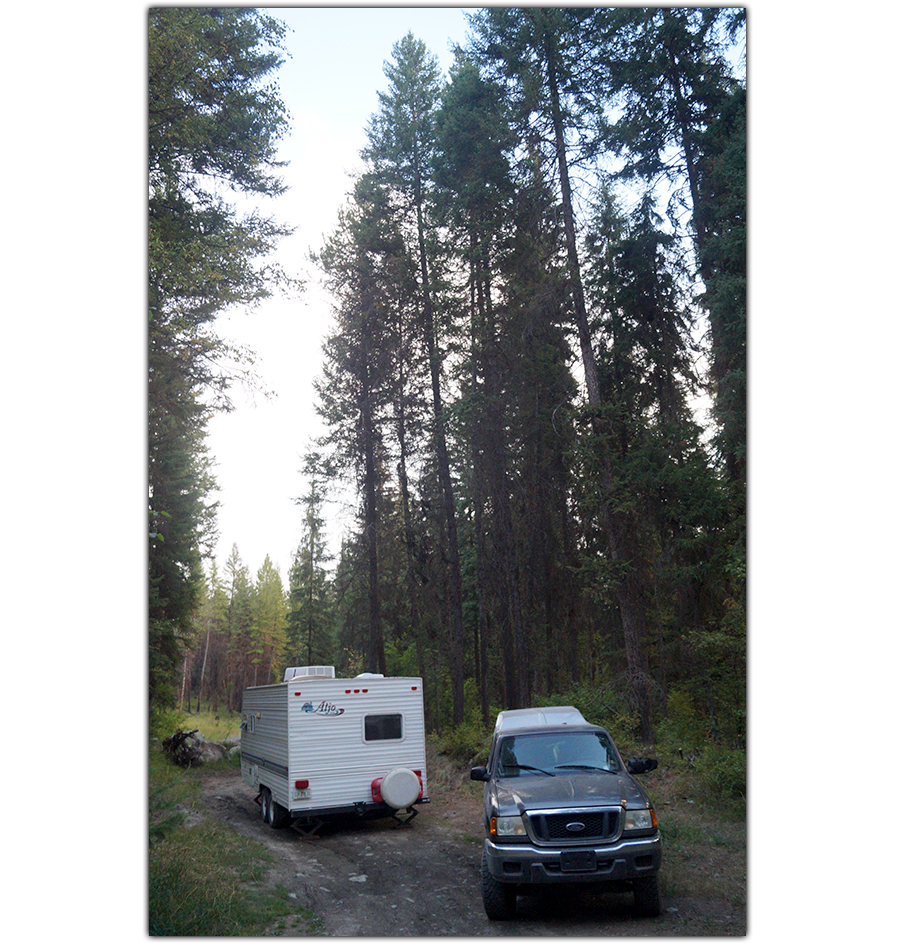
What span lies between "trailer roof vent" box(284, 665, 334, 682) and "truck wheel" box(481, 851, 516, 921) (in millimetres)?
7437

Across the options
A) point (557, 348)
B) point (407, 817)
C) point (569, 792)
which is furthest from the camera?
point (557, 348)

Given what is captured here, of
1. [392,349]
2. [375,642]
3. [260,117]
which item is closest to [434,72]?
[392,349]

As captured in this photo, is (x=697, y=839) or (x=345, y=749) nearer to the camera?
(x=697, y=839)

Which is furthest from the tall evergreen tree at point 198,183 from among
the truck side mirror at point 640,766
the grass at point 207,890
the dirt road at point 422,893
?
the truck side mirror at point 640,766

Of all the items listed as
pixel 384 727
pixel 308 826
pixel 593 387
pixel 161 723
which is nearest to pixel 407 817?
pixel 308 826

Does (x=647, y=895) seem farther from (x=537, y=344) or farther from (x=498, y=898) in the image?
Answer: (x=537, y=344)

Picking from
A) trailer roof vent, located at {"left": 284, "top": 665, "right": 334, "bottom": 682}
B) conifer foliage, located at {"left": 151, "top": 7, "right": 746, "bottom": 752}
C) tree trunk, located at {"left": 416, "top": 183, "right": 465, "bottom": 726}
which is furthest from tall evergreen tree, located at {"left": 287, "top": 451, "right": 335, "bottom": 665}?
trailer roof vent, located at {"left": 284, "top": 665, "right": 334, "bottom": 682}

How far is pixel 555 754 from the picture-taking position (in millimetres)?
7762

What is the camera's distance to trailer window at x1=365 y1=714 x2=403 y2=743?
12414mm

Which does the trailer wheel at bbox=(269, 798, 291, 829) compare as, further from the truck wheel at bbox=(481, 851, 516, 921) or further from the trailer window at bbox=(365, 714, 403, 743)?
the truck wheel at bbox=(481, 851, 516, 921)

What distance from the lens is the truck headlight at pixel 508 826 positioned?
6551 millimetres

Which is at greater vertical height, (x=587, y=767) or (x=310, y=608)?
(x=587, y=767)

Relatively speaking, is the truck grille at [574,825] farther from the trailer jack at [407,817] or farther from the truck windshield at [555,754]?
the trailer jack at [407,817]

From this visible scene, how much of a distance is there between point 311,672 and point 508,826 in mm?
8084
